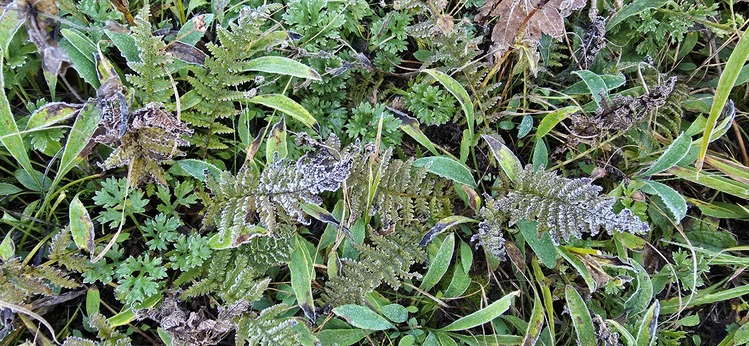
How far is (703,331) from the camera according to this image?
9.21ft

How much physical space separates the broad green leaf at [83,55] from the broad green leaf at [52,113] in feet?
0.49

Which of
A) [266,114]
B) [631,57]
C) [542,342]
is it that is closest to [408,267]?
[542,342]

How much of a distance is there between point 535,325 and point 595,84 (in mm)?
1097

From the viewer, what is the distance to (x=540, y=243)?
8.18 ft

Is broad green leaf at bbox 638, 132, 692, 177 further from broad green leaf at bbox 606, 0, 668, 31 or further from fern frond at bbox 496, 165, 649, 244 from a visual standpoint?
broad green leaf at bbox 606, 0, 668, 31

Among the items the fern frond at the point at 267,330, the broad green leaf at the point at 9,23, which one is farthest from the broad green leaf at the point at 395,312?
the broad green leaf at the point at 9,23

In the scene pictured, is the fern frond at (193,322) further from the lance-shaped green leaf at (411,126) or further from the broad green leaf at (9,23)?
the broad green leaf at (9,23)

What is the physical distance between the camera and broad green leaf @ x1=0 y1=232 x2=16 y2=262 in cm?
221

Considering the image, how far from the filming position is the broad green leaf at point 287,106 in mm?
2434

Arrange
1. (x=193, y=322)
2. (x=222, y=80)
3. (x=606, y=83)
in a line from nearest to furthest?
(x=193, y=322)
(x=222, y=80)
(x=606, y=83)

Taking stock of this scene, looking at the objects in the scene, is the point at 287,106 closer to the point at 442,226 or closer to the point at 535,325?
the point at 442,226

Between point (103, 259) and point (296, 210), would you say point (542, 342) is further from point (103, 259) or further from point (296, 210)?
point (103, 259)

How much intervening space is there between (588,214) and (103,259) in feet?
6.23

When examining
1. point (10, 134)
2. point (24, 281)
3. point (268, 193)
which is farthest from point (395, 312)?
point (10, 134)
